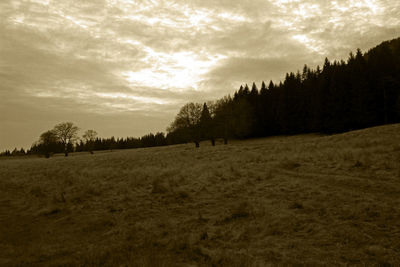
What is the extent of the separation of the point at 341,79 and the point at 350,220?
5279 cm

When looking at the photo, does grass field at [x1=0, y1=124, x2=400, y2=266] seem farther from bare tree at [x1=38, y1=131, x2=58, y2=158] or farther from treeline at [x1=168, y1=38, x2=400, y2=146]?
bare tree at [x1=38, y1=131, x2=58, y2=158]

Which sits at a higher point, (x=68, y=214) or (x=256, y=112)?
(x=256, y=112)

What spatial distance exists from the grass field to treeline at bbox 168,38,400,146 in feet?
126

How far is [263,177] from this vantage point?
1452 cm

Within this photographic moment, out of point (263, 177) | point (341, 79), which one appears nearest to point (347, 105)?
point (341, 79)

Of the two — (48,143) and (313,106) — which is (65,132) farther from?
(313,106)

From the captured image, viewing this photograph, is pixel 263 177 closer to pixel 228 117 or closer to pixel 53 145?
pixel 228 117

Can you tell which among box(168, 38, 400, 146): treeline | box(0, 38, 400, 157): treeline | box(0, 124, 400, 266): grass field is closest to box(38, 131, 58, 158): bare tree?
box(0, 38, 400, 157): treeline

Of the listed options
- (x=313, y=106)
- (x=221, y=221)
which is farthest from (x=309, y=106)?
(x=221, y=221)

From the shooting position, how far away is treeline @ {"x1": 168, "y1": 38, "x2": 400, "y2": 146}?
47094 mm

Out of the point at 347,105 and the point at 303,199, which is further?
the point at 347,105

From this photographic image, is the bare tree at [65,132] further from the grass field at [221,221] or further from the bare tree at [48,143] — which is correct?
the grass field at [221,221]

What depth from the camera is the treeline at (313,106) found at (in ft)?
155

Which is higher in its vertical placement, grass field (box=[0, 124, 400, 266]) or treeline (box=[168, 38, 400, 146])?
treeline (box=[168, 38, 400, 146])
